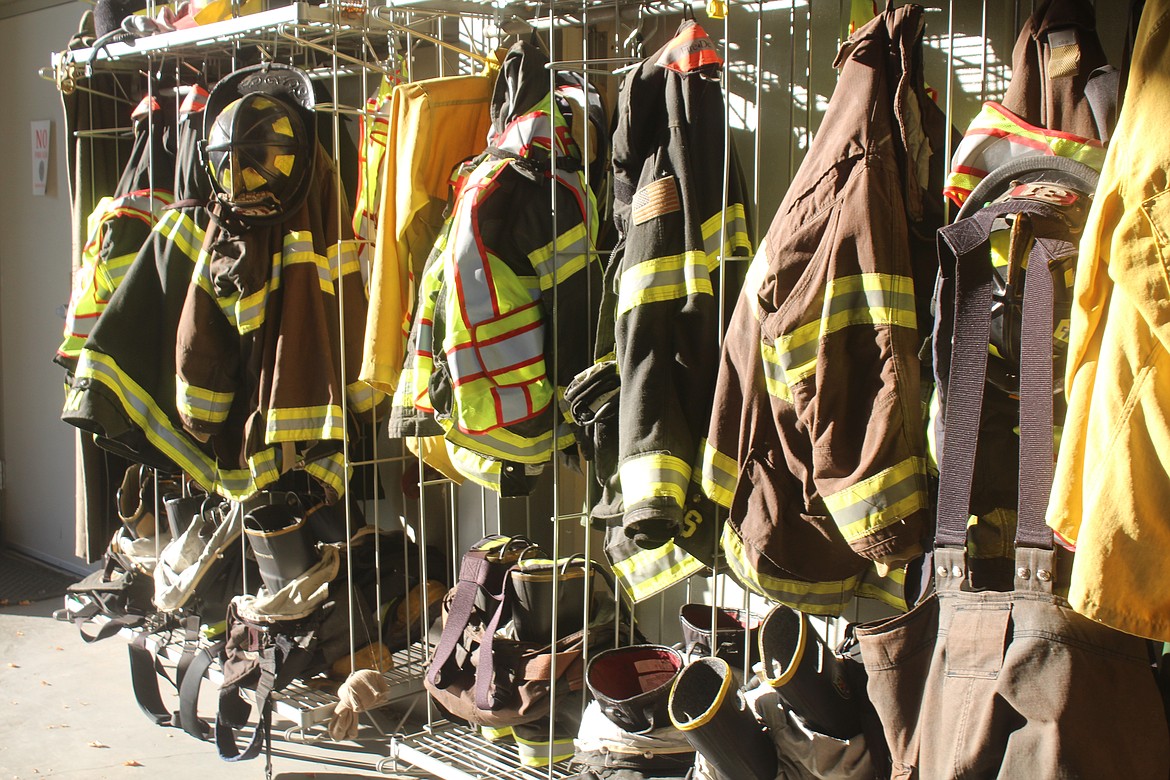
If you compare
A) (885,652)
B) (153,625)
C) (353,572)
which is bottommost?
(153,625)

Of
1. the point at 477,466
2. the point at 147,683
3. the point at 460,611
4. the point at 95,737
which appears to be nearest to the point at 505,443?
the point at 477,466

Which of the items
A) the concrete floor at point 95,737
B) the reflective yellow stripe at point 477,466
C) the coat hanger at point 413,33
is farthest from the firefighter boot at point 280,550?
the coat hanger at point 413,33

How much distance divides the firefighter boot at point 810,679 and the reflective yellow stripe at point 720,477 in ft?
0.82

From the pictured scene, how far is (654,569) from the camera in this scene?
2.28 m

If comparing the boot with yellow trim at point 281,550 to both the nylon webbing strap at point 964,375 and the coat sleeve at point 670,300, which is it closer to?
the coat sleeve at point 670,300

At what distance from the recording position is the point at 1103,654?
1433 millimetres

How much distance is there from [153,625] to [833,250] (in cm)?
296

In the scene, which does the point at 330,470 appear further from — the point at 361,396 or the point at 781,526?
the point at 781,526

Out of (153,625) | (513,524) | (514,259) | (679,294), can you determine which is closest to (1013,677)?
(679,294)

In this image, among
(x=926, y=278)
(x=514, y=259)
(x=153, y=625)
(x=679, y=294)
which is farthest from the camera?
(x=153, y=625)

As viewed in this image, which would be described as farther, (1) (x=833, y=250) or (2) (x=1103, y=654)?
(1) (x=833, y=250)

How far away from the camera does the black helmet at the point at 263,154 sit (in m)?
3.07

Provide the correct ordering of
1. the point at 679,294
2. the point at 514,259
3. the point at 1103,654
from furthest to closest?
the point at 514,259
the point at 679,294
the point at 1103,654

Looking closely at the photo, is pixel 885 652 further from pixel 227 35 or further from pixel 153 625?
pixel 153 625
